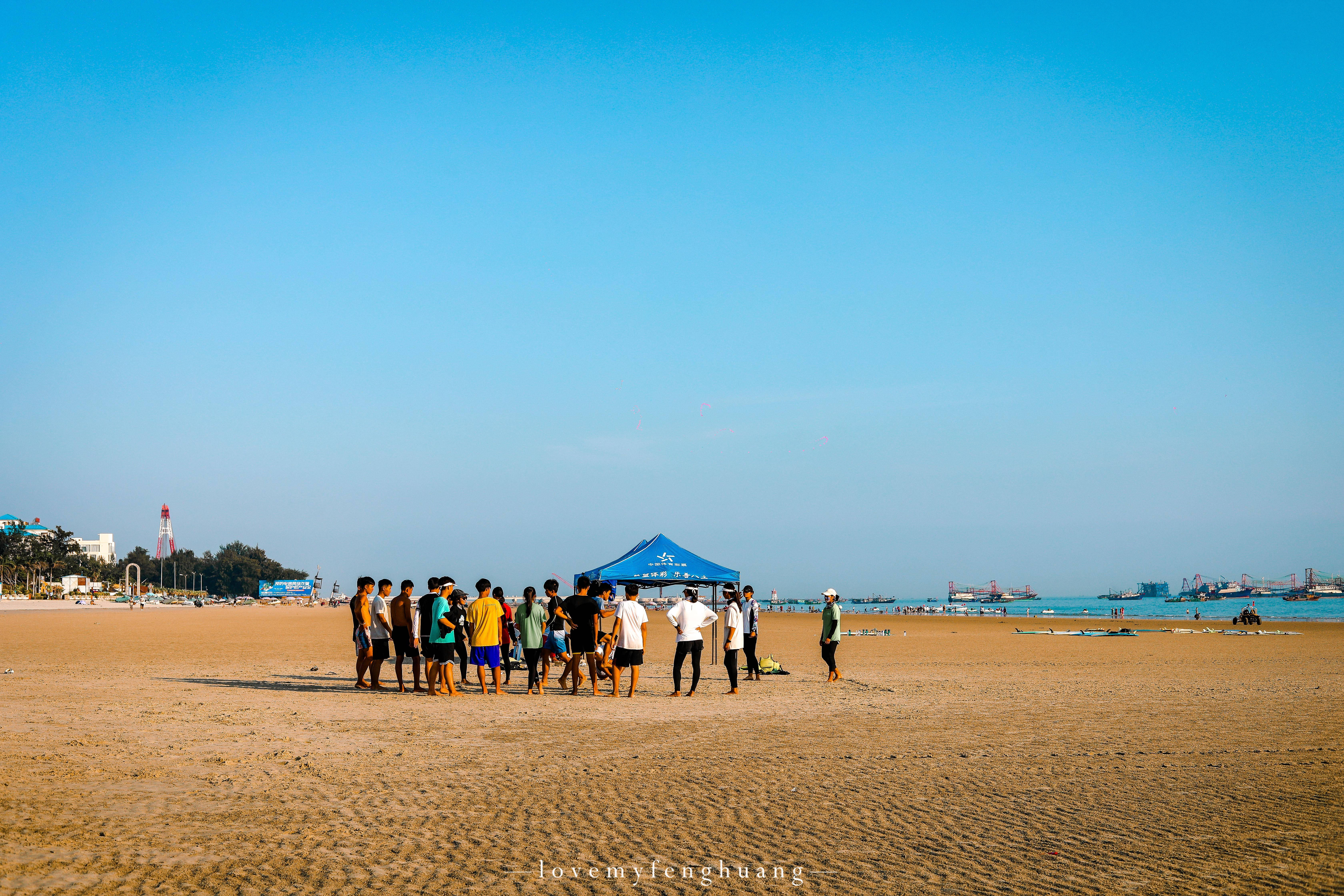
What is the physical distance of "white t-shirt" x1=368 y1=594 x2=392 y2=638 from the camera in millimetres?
13430

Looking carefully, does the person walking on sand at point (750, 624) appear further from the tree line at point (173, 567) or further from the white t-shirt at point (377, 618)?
the tree line at point (173, 567)

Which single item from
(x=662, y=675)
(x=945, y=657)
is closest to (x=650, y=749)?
(x=662, y=675)

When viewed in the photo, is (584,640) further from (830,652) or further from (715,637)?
(715,637)

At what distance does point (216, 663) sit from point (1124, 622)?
166 ft

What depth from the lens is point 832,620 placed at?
1541 centimetres

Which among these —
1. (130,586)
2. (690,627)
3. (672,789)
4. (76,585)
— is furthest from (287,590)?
(672,789)

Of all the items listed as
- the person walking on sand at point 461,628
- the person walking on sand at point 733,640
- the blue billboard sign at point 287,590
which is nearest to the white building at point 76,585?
the blue billboard sign at point 287,590

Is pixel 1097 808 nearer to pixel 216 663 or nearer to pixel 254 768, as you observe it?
pixel 254 768

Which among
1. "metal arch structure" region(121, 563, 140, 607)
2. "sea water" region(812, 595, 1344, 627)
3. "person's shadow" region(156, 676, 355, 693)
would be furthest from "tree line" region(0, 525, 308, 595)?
"person's shadow" region(156, 676, 355, 693)

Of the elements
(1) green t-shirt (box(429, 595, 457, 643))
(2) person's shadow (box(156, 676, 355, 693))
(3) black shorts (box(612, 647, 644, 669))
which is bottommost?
(2) person's shadow (box(156, 676, 355, 693))

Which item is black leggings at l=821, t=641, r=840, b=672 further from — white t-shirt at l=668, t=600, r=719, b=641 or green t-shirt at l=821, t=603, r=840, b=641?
white t-shirt at l=668, t=600, r=719, b=641

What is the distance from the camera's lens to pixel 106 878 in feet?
15.7

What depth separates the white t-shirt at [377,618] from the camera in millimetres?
13430

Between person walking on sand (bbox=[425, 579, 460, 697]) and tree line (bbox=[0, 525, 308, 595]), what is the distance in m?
123
